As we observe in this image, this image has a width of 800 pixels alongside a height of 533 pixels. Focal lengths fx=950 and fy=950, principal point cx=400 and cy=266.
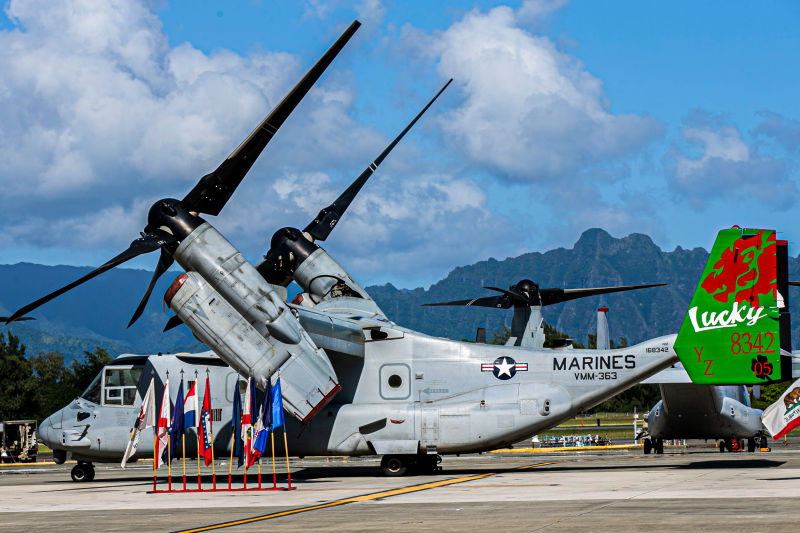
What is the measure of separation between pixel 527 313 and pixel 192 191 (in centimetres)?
1563

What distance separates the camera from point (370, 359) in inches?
1113

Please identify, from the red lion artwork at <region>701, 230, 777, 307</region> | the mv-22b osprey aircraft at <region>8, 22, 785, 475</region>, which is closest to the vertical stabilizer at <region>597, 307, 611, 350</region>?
the mv-22b osprey aircraft at <region>8, 22, 785, 475</region>

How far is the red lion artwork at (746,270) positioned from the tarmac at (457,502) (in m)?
4.55

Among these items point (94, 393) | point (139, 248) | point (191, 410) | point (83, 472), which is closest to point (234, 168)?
point (139, 248)

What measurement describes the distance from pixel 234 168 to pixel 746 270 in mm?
13862

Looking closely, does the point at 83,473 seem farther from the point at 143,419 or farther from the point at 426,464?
the point at 426,464

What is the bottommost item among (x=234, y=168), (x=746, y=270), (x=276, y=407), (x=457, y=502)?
(x=457, y=502)

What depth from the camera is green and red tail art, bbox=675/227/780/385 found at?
77.2 ft

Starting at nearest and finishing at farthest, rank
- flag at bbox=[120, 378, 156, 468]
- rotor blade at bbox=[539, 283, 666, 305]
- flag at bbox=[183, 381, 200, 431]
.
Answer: flag at bbox=[183, 381, 200, 431] → flag at bbox=[120, 378, 156, 468] → rotor blade at bbox=[539, 283, 666, 305]

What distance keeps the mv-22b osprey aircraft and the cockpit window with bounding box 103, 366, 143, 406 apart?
1.85 ft

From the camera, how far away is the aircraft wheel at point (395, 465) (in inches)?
1084

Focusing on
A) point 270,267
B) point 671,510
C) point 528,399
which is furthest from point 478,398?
point 671,510

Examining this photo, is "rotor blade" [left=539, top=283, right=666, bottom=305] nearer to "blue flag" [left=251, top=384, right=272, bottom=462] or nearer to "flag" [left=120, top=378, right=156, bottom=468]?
"blue flag" [left=251, top=384, right=272, bottom=462]

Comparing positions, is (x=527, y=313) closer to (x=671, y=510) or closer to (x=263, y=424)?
(x=263, y=424)
